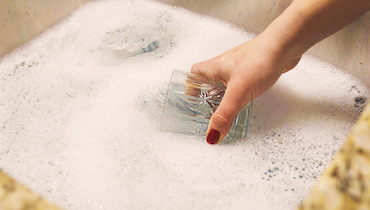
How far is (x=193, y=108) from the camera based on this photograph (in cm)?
55

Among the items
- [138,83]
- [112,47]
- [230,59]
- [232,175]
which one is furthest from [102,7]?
[232,175]

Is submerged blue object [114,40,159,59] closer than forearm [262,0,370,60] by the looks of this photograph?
No

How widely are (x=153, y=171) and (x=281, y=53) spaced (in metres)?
0.33

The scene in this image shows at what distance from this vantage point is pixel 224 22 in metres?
0.81

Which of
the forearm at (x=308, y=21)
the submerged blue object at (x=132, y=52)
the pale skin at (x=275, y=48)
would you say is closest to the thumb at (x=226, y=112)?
the pale skin at (x=275, y=48)

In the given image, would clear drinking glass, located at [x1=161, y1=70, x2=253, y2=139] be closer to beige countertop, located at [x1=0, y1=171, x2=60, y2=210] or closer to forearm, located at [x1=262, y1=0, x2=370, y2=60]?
forearm, located at [x1=262, y1=0, x2=370, y2=60]

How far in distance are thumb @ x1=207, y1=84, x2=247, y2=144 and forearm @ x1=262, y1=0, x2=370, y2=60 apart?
114mm

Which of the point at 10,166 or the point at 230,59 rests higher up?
the point at 230,59

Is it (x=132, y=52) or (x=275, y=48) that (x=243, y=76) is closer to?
(x=275, y=48)

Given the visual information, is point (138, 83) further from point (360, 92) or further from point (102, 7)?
point (360, 92)

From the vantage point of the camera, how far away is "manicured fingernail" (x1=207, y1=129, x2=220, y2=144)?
0.51m

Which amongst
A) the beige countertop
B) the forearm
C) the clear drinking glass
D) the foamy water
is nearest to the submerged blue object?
the foamy water

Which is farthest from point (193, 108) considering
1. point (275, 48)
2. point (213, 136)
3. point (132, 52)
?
point (132, 52)

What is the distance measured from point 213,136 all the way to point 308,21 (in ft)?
0.86
